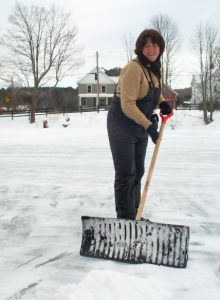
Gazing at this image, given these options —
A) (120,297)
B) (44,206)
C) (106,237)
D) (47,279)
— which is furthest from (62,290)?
(44,206)

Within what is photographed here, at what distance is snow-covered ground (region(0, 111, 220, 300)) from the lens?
2379 mm

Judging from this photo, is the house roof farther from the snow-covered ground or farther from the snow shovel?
the snow shovel

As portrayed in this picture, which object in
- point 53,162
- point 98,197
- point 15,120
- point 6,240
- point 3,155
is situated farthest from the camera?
point 15,120

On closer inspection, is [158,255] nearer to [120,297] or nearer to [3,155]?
[120,297]

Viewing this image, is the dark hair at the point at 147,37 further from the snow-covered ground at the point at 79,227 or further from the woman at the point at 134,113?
the snow-covered ground at the point at 79,227

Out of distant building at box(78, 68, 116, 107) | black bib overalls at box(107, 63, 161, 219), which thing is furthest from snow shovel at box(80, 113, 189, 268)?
distant building at box(78, 68, 116, 107)

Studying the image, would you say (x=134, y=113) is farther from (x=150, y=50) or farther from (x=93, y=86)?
(x=93, y=86)

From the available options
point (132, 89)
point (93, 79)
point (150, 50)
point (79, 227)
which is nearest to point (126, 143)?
point (132, 89)

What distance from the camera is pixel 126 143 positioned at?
126 inches

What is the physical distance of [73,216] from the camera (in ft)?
12.8

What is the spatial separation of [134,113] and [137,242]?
104 cm

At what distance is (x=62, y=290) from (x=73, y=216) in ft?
5.07

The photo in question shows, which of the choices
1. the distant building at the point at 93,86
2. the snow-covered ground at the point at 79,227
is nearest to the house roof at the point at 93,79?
the distant building at the point at 93,86

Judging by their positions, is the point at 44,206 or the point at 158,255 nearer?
the point at 158,255
